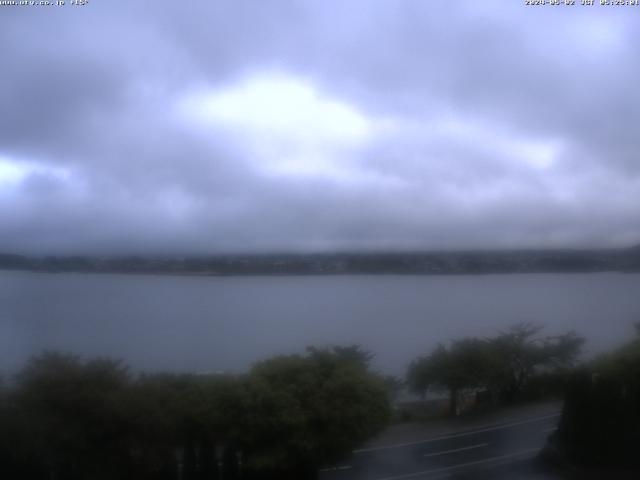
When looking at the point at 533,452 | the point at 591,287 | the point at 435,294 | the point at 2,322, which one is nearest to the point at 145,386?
the point at 2,322

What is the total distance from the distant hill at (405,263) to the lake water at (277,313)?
16 cm

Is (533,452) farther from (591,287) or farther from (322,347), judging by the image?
(322,347)

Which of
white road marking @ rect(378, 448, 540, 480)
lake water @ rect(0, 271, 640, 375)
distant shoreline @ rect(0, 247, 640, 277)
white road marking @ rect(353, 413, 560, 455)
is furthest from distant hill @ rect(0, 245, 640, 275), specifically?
white road marking @ rect(378, 448, 540, 480)

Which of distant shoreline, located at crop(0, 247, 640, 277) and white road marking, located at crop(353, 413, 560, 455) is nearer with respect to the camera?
distant shoreline, located at crop(0, 247, 640, 277)

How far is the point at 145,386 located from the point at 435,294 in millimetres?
4660

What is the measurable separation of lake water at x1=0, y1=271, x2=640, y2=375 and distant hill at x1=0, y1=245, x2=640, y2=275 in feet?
0.53

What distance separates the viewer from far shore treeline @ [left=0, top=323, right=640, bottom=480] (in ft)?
32.2

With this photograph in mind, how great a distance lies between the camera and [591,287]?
37.6 feet

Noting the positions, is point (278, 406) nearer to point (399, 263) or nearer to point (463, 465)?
point (399, 263)

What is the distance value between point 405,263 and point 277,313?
6.90 ft

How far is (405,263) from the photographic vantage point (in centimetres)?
1115

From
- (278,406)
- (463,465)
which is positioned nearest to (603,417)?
(463,465)

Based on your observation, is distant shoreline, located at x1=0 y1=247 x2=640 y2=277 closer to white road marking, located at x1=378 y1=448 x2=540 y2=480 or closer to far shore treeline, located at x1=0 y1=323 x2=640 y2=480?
far shore treeline, located at x1=0 y1=323 x2=640 y2=480

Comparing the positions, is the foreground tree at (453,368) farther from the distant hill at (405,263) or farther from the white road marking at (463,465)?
the distant hill at (405,263)
